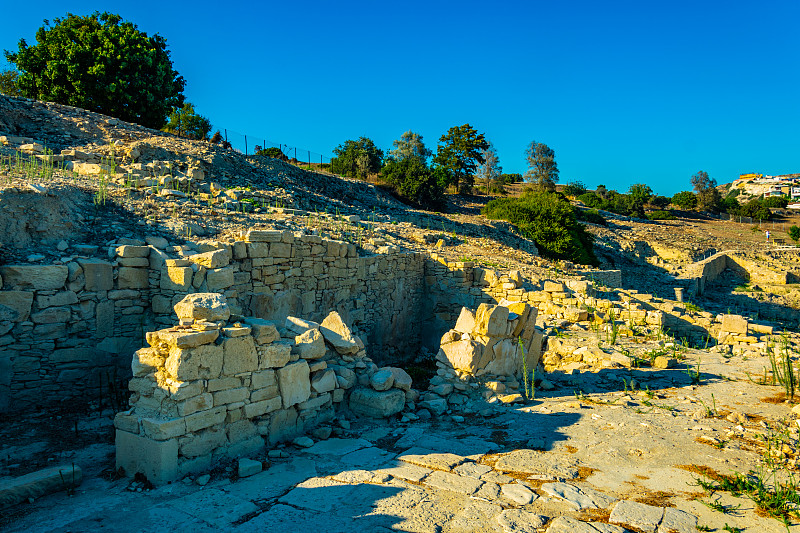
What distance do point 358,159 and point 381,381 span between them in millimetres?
33483

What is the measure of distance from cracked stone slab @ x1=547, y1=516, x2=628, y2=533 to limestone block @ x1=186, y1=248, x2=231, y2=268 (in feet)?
18.8

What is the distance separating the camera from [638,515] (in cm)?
365

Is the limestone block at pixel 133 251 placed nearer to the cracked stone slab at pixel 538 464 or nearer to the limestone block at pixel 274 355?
the limestone block at pixel 274 355

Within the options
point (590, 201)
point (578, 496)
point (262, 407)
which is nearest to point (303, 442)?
point (262, 407)

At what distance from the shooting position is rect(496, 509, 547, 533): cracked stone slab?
3.50 meters

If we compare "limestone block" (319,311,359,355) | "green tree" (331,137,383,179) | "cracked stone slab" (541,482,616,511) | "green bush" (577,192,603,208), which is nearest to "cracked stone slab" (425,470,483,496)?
"cracked stone slab" (541,482,616,511)

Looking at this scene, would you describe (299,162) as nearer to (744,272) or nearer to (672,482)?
(744,272)

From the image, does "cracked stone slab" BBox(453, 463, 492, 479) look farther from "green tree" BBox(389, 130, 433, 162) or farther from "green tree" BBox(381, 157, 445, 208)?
"green tree" BBox(389, 130, 433, 162)

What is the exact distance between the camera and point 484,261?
13.7 m

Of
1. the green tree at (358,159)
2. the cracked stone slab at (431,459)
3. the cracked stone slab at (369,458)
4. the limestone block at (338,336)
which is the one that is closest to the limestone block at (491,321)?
the limestone block at (338,336)

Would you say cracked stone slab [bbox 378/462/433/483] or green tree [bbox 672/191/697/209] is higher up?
green tree [bbox 672/191/697/209]

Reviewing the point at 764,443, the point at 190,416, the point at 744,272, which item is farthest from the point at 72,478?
the point at 744,272

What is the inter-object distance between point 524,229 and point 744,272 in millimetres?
13057

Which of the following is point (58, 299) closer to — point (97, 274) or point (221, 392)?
point (97, 274)
